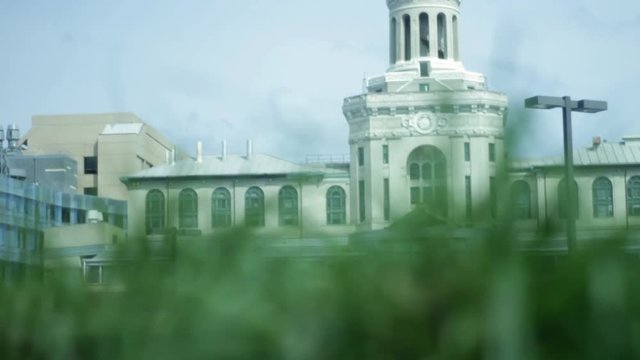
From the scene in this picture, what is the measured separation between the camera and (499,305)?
6.84ft

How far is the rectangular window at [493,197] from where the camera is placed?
2260mm

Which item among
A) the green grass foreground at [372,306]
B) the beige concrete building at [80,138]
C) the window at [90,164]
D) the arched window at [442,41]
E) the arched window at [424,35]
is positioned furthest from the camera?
the window at [90,164]

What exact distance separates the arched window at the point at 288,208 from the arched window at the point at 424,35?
85631mm

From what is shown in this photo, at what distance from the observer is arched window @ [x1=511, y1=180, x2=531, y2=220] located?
2254 mm

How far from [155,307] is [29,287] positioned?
1.53ft

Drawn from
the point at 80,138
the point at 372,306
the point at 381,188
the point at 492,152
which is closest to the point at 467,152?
the point at 492,152

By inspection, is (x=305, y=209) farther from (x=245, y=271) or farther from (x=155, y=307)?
(x=155, y=307)

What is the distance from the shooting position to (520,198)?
2260 mm

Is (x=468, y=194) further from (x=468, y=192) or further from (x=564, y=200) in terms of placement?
(x=564, y=200)

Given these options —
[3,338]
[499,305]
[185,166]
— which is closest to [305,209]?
[185,166]

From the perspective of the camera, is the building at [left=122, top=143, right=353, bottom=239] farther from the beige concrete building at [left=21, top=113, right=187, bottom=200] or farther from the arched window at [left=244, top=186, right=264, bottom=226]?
the beige concrete building at [left=21, top=113, right=187, bottom=200]

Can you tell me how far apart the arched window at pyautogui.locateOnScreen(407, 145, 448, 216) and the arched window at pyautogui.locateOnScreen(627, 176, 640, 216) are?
0.34 meters

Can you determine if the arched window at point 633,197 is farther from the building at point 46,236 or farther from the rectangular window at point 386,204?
the building at point 46,236

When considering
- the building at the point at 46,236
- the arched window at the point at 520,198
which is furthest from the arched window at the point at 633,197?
the building at the point at 46,236
